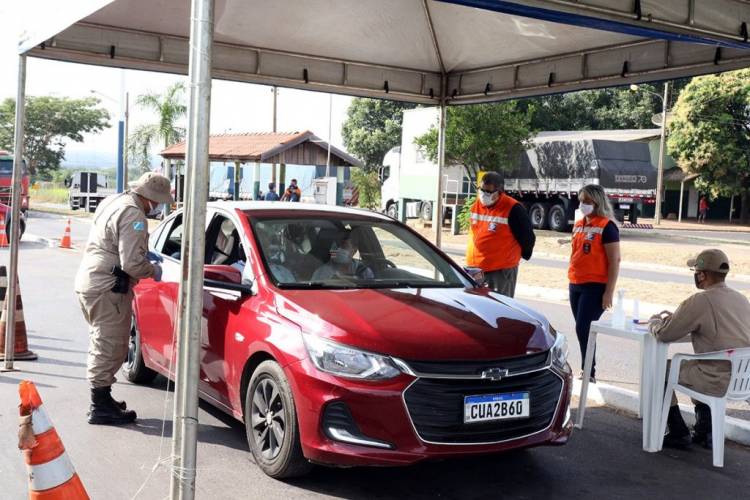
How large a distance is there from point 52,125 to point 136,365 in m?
74.4

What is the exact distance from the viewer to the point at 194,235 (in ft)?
12.5

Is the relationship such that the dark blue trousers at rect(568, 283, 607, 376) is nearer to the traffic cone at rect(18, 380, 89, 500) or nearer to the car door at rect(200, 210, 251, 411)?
the car door at rect(200, 210, 251, 411)

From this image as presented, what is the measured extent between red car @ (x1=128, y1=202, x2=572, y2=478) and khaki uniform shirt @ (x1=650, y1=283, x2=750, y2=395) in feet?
3.34

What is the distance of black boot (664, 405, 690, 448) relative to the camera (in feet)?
19.6

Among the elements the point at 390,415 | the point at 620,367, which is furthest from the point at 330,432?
the point at 620,367

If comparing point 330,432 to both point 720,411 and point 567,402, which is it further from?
point 720,411

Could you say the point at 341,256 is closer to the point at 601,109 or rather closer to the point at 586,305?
the point at 586,305

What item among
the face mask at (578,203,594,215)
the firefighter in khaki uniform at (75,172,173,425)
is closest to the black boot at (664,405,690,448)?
the face mask at (578,203,594,215)

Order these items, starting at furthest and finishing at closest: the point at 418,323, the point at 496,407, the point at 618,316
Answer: the point at 618,316, the point at 418,323, the point at 496,407

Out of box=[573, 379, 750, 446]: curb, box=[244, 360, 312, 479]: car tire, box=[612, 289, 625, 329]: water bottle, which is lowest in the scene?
box=[573, 379, 750, 446]: curb

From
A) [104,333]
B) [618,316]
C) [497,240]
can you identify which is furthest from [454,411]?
[497,240]

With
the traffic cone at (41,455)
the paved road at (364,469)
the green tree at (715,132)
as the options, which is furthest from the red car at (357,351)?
the green tree at (715,132)

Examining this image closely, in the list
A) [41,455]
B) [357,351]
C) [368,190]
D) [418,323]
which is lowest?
[41,455]

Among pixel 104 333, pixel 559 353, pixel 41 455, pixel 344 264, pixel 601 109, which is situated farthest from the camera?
pixel 601 109
